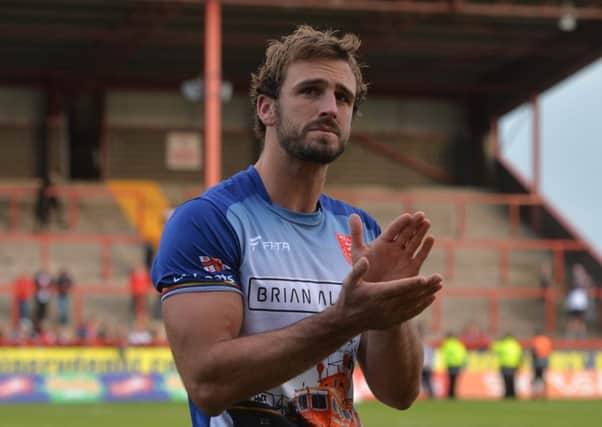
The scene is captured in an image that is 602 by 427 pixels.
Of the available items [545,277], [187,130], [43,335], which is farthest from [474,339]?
[187,130]

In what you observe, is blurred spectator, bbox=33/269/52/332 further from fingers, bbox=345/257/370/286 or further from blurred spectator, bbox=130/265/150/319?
fingers, bbox=345/257/370/286

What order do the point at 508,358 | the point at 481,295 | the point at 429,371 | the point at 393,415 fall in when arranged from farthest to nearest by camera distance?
the point at 481,295 → the point at 429,371 → the point at 508,358 → the point at 393,415

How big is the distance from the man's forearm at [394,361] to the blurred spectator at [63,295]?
25.6 metres

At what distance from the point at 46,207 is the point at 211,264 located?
31.4 m

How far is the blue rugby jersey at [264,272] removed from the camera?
3803 millimetres

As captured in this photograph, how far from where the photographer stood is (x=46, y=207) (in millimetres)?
34438

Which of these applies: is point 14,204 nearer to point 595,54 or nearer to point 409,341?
point 595,54

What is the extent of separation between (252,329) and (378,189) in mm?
35257

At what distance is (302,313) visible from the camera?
3.92 meters

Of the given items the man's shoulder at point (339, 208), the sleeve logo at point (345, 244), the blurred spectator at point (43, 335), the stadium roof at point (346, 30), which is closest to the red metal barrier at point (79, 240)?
the blurred spectator at point (43, 335)

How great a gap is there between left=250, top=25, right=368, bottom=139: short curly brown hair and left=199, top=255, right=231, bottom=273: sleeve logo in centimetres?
60

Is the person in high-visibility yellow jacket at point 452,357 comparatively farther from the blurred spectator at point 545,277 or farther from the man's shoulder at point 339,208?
the man's shoulder at point 339,208

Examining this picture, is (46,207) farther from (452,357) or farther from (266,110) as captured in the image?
(266,110)

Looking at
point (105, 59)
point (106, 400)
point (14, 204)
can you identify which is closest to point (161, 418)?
point (106, 400)
